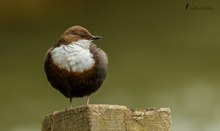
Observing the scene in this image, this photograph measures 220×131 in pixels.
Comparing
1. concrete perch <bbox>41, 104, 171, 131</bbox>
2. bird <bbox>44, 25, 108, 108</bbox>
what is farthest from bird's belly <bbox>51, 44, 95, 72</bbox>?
concrete perch <bbox>41, 104, 171, 131</bbox>

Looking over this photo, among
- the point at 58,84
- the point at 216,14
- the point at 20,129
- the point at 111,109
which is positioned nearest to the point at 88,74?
the point at 58,84

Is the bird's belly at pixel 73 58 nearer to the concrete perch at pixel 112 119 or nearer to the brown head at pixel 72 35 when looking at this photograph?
the brown head at pixel 72 35

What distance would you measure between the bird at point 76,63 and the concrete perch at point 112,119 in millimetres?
364

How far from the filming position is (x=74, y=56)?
89.8 inches

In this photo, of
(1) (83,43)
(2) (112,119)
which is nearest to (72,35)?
(1) (83,43)

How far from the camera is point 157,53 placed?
15.9 feet

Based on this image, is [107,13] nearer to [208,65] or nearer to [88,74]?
[208,65]

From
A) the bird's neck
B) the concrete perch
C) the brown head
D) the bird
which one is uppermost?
the brown head

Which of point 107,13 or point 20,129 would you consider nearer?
point 20,129

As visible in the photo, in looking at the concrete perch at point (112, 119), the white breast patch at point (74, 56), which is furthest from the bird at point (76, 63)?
the concrete perch at point (112, 119)

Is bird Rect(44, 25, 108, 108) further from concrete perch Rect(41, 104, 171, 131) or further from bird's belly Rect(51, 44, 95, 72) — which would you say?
concrete perch Rect(41, 104, 171, 131)

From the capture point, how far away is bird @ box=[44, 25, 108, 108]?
7.50 ft

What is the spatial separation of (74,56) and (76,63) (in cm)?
2

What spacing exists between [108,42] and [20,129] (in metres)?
0.71
